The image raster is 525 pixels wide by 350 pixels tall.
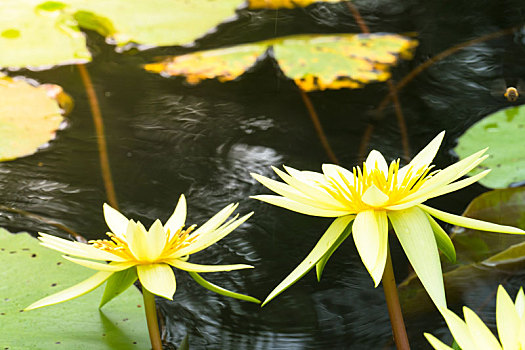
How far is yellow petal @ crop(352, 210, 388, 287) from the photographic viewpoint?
2.10 feet

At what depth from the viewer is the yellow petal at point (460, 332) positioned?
1.83 ft

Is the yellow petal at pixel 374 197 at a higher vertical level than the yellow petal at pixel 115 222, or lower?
higher

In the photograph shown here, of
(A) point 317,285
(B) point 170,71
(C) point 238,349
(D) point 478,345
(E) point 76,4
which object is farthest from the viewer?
(E) point 76,4

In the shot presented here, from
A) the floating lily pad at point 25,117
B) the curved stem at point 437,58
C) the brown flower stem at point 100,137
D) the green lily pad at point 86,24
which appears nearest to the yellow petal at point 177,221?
the brown flower stem at point 100,137

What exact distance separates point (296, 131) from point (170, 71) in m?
0.53

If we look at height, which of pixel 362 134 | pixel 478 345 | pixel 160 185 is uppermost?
pixel 478 345

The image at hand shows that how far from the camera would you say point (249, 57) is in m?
1.79

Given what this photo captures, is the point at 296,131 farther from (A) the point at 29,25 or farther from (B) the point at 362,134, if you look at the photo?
(A) the point at 29,25

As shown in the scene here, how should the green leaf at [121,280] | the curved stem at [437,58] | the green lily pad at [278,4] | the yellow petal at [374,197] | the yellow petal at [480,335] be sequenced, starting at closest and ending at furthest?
1. the yellow petal at [480,335]
2. the yellow petal at [374,197]
3. the green leaf at [121,280]
4. the curved stem at [437,58]
5. the green lily pad at [278,4]

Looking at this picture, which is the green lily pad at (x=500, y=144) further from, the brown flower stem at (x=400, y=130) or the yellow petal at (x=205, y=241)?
the yellow petal at (x=205, y=241)

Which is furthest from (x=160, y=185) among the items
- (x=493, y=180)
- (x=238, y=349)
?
(x=493, y=180)

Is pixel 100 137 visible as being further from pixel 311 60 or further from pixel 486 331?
pixel 486 331

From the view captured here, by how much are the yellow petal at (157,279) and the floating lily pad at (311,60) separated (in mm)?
1079

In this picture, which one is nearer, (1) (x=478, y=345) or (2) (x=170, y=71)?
(1) (x=478, y=345)
